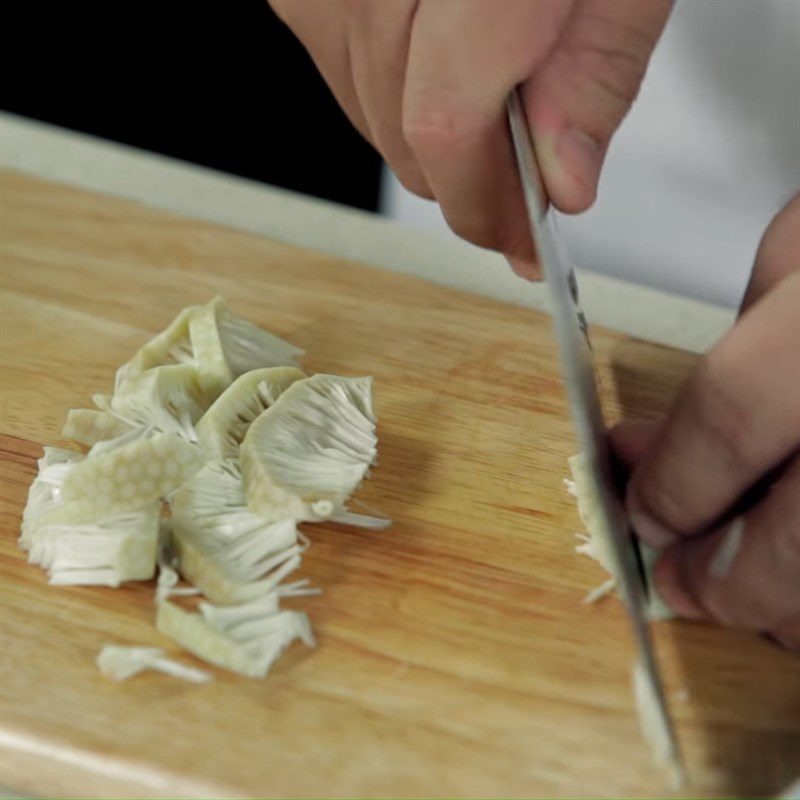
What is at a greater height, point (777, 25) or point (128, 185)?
point (777, 25)

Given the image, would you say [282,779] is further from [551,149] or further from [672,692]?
[551,149]

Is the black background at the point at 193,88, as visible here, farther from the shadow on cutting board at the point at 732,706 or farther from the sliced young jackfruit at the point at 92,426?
the shadow on cutting board at the point at 732,706

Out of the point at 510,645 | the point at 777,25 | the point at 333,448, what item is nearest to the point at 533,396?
the point at 333,448

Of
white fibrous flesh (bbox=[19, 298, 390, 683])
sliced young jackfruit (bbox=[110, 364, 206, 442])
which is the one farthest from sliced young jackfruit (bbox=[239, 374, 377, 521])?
sliced young jackfruit (bbox=[110, 364, 206, 442])

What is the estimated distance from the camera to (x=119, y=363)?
4.80ft

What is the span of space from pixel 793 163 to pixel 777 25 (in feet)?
0.62

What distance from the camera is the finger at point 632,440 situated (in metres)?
1.21

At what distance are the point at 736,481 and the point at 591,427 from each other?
0.14 meters

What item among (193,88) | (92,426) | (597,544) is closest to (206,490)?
(92,426)

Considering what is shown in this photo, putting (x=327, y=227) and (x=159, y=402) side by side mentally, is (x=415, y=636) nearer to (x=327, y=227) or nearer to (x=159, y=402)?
(x=159, y=402)

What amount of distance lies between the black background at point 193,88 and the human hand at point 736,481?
1.22 metres

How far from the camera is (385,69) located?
136 cm

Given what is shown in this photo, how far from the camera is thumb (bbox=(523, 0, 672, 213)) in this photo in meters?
1.22

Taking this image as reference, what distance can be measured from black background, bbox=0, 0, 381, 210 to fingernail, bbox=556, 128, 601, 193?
3.21 feet
